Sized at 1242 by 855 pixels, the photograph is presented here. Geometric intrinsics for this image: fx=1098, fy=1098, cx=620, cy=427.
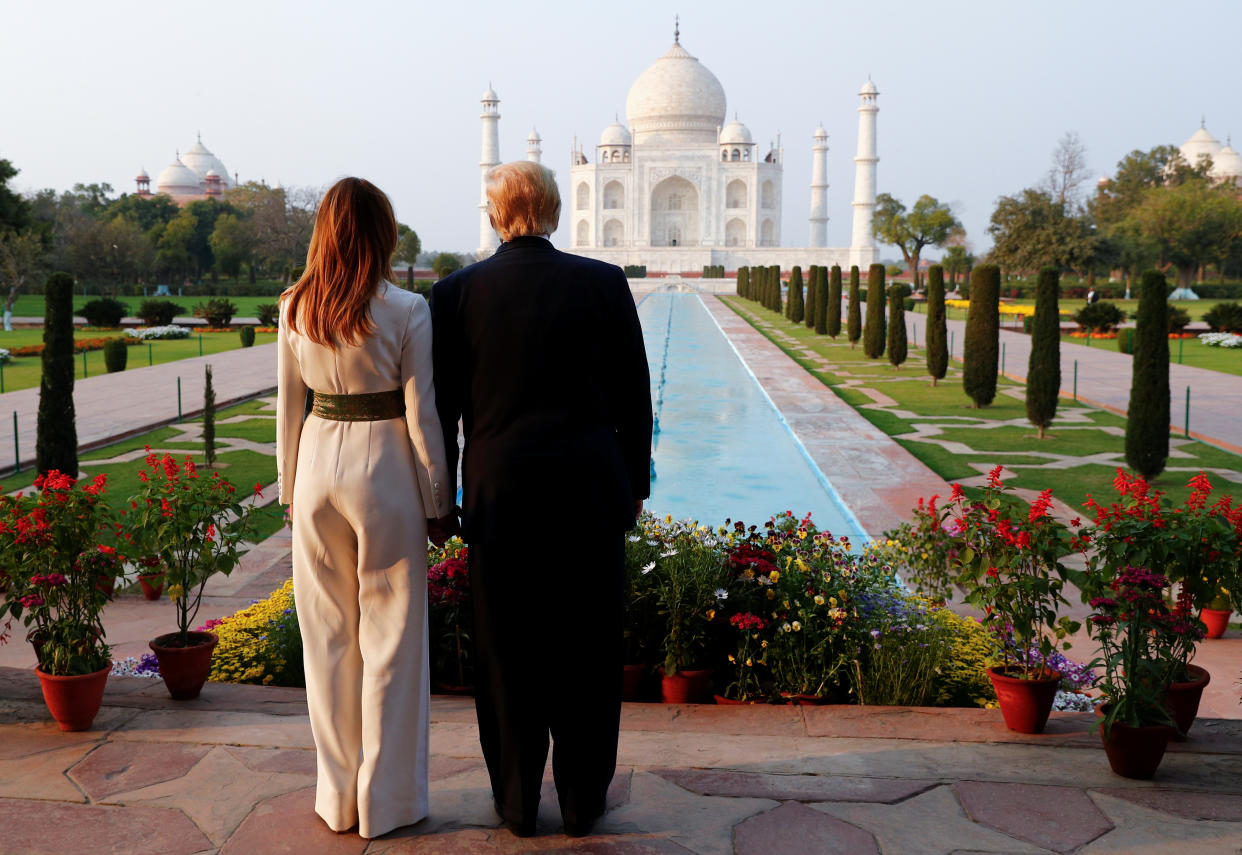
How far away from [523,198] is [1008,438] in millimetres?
7250

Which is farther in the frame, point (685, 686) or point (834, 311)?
point (834, 311)

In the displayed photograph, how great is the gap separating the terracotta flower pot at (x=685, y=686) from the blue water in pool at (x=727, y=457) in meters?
2.48

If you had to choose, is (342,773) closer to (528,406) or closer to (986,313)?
(528,406)

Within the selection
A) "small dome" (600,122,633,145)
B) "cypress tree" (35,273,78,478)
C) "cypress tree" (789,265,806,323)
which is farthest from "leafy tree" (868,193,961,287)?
"cypress tree" (35,273,78,478)

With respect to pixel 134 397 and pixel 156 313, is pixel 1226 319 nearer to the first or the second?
pixel 134 397

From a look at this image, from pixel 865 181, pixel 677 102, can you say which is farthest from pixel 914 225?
pixel 677 102

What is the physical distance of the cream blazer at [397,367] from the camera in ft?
6.40

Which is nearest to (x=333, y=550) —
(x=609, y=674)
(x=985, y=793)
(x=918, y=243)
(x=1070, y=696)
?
(x=609, y=674)

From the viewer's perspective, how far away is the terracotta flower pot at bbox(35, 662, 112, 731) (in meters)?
2.47

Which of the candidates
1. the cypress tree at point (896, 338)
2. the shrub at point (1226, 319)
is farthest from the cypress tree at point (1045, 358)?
the shrub at point (1226, 319)

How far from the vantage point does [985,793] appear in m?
2.17

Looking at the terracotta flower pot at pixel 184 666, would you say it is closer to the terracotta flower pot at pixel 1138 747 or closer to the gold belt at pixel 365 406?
the gold belt at pixel 365 406

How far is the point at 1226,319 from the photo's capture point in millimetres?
18422

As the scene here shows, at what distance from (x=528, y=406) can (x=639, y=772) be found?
0.85 m
